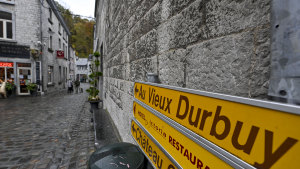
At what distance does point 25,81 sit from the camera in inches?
504

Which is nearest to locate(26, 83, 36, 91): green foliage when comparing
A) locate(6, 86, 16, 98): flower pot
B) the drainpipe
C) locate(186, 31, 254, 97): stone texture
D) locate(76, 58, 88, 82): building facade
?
locate(6, 86, 16, 98): flower pot

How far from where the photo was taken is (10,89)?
11.7 meters

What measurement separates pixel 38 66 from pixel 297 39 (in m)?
16.0

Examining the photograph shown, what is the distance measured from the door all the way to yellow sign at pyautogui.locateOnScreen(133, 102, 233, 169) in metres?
15.2

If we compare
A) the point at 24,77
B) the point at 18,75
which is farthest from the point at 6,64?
the point at 24,77

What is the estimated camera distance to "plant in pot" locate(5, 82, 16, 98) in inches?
457

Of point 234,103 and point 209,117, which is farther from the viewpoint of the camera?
point 209,117

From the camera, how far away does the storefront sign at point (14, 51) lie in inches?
467

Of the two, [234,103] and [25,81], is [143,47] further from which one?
[25,81]

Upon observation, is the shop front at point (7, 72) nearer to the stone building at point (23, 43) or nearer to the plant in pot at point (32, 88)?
the stone building at point (23, 43)

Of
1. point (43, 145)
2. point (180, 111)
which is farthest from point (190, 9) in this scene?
point (43, 145)

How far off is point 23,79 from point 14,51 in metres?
2.24

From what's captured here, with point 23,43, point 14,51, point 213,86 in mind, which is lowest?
point 213,86

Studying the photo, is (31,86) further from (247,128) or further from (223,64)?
(247,128)
